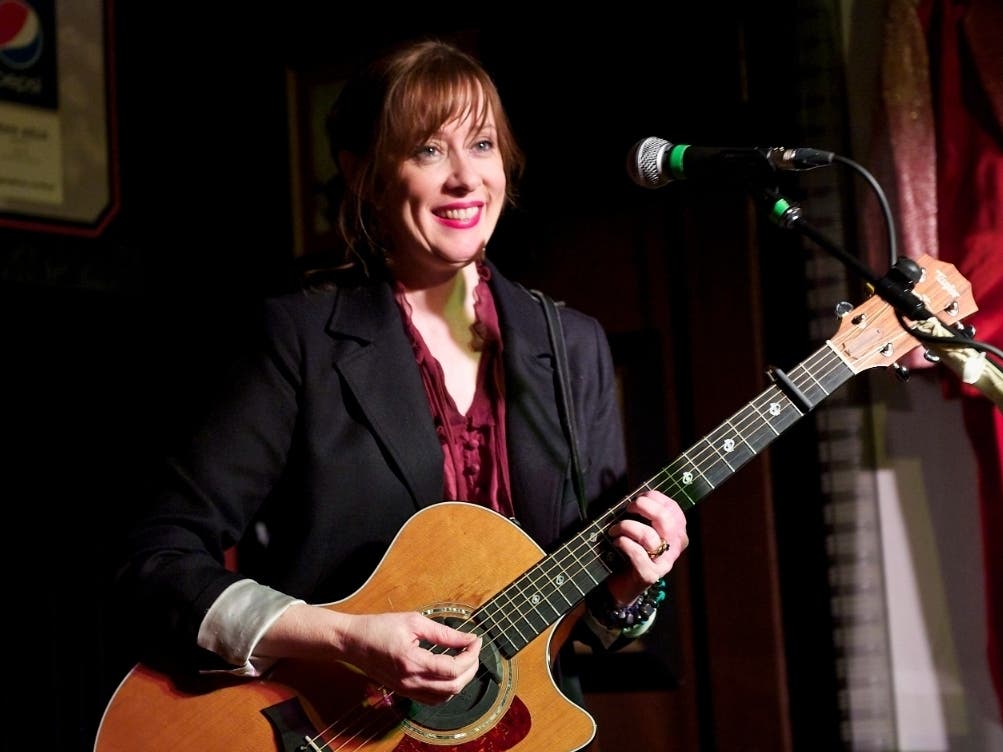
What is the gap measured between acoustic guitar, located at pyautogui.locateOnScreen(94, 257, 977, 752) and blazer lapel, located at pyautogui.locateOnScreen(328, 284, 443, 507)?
0.32 ft

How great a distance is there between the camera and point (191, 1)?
10.4ft

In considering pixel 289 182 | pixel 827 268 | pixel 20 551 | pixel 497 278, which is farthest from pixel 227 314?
pixel 827 268

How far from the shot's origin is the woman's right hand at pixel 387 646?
5.30 ft

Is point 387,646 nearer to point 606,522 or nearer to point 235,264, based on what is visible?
point 606,522

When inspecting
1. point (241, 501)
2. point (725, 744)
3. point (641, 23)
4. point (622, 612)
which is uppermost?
point (641, 23)

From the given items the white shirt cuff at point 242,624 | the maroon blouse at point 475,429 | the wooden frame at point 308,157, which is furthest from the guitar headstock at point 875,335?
the wooden frame at point 308,157

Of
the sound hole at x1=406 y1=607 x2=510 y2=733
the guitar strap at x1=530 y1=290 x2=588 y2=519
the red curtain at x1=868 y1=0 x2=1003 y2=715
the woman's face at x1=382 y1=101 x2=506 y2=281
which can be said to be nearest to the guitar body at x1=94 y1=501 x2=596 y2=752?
the sound hole at x1=406 y1=607 x2=510 y2=733

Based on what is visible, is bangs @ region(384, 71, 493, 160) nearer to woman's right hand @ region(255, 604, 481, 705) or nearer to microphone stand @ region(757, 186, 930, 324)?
microphone stand @ region(757, 186, 930, 324)

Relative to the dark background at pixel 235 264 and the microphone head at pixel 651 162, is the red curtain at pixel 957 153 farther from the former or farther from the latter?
the microphone head at pixel 651 162

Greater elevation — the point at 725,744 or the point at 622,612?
the point at 622,612

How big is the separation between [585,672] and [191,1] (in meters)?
2.09

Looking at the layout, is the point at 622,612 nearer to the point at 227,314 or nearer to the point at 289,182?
the point at 227,314

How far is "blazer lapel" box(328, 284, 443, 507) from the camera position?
1.85m

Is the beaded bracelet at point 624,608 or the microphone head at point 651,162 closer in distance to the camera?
the microphone head at point 651,162
